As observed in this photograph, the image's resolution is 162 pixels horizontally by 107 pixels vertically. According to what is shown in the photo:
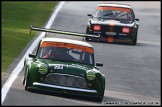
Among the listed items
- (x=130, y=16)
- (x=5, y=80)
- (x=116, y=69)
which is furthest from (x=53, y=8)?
(x=5, y=80)

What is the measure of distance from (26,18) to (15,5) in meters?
6.78

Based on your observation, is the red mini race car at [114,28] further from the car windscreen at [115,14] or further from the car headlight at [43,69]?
the car headlight at [43,69]

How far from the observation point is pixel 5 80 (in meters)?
18.1

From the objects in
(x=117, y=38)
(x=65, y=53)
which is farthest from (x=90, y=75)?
(x=117, y=38)

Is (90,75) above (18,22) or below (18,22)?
above

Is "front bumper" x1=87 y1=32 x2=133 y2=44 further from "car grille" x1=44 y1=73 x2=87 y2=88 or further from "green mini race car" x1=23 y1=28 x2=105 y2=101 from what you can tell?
"car grille" x1=44 y1=73 x2=87 y2=88

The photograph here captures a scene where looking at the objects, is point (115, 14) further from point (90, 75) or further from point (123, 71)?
point (90, 75)

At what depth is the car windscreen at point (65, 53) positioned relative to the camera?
56.9 feet

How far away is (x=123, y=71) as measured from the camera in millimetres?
22812

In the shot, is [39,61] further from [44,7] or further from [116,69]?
[44,7]

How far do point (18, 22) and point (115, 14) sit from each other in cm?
565

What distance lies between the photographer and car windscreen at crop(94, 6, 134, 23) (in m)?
31.8

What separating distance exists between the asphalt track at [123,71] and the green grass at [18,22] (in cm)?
82

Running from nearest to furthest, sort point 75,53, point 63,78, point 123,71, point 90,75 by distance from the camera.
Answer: point 63,78 < point 90,75 < point 75,53 < point 123,71
